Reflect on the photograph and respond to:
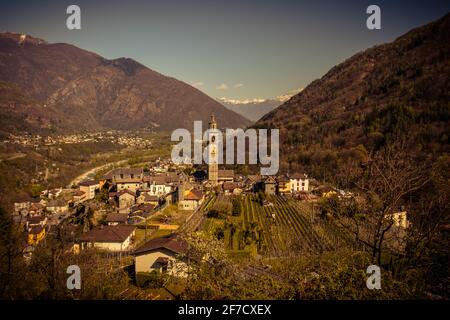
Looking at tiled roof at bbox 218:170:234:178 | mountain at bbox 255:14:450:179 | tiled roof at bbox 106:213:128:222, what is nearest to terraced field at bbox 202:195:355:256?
tiled roof at bbox 106:213:128:222

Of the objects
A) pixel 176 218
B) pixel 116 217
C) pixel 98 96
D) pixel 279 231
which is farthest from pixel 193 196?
pixel 98 96

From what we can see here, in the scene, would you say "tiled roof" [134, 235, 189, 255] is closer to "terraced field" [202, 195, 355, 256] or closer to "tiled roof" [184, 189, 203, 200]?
"terraced field" [202, 195, 355, 256]

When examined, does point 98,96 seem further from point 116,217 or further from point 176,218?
point 176,218

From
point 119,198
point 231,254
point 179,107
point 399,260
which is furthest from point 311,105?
point 179,107

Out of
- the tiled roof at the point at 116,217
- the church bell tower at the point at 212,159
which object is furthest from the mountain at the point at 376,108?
the tiled roof at the point at 116,217

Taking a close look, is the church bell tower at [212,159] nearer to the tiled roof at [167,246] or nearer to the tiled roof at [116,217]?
the tiled roof at [116,217]

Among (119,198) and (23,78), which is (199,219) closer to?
(119,198)
